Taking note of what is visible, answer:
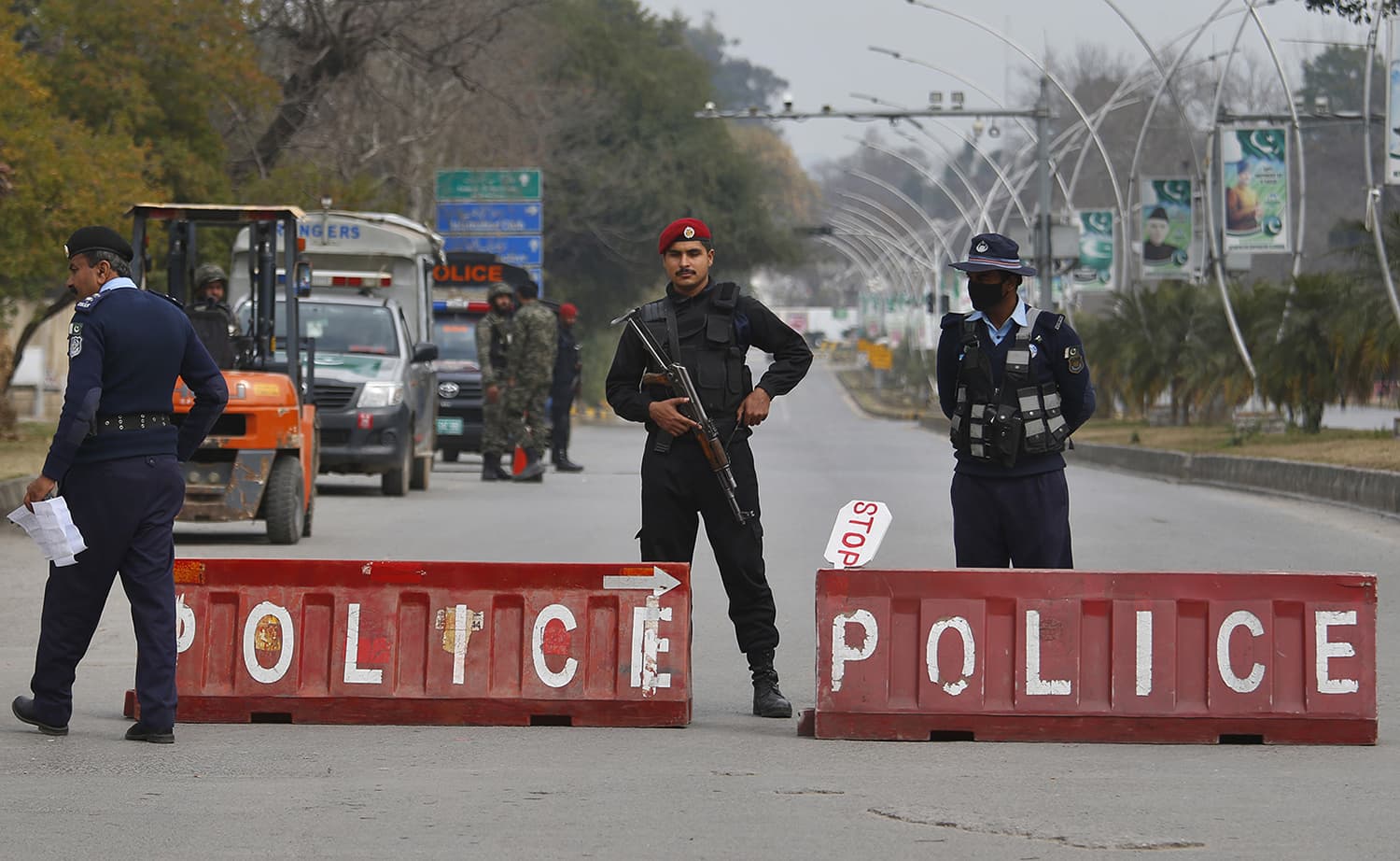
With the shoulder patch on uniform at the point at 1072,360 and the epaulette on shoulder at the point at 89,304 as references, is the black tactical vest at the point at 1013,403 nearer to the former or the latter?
the shoulder patch on uniform at the point at 1072,360

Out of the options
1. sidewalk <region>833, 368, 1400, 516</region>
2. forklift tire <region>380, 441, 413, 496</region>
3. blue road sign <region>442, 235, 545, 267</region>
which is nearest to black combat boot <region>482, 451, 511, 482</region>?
forklift tire <region>380, 441, 413, 496</region>

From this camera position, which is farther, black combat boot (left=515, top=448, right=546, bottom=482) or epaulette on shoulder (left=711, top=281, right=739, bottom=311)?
black combat boot (left=515, top=448, right=546, bottom=482)

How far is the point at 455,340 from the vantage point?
31.2m

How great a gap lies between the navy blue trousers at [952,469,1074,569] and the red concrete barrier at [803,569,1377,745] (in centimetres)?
49

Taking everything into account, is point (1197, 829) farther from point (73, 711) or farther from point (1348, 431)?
point (1348, 431)

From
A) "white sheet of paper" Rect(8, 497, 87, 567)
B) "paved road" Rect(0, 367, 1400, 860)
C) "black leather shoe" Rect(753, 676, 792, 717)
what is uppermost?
"white sheet of paper" Rect(8, 497, 87, 567)

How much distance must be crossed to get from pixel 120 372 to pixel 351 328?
572 inches

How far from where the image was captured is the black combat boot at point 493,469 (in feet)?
85.2

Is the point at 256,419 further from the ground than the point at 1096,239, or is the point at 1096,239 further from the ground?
the point at 1096,239

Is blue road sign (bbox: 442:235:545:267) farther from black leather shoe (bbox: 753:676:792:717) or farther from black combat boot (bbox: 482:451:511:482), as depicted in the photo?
black leather shoe (bbox: 753:676:792:717)

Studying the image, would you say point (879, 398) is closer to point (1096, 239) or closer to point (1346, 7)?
point (1096, 239)

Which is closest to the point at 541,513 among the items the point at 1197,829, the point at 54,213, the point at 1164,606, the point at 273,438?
the point at 273,438

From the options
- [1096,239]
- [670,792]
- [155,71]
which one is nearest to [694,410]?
[670,792]

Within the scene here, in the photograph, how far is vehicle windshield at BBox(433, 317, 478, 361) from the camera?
31.1 meters
